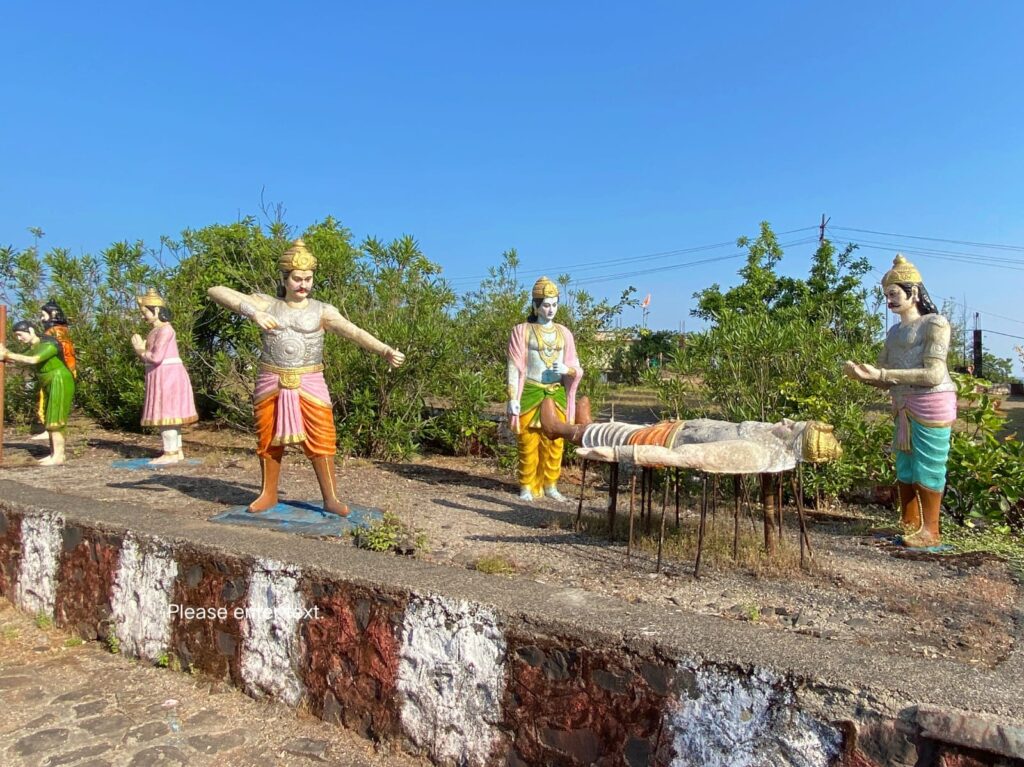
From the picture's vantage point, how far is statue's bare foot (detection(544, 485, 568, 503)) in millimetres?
6139

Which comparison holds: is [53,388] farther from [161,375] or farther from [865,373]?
[865,373]

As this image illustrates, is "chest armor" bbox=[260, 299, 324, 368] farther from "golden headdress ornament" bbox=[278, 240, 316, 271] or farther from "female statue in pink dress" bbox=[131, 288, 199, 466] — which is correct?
"female statue in pink dress" bbox=[131, 288, 199, 466]

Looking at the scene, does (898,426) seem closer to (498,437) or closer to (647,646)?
(647,646)

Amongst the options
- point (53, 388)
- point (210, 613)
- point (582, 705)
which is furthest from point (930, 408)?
point (53, 388)

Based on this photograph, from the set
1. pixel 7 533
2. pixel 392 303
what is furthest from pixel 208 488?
pixel 392 303

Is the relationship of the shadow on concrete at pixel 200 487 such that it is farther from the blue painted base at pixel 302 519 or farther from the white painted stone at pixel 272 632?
the white painted stone at pixel 272 632

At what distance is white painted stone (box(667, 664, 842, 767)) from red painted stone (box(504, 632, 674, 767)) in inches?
3.0

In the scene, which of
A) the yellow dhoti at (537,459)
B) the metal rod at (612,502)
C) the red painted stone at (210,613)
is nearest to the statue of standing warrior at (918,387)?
the metal rod at (612,502)

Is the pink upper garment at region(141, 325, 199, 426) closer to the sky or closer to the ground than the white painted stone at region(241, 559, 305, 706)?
closer to the sky

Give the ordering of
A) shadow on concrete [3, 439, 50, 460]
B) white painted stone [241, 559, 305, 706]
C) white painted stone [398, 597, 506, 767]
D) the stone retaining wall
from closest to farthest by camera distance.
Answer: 1. the stone retaining wall
2. white painted stone [398, 597, 506, 767]
3. white painted stone [241, 559, 305, 706]
4. shadow on concrete [3, 439, 50, 460]

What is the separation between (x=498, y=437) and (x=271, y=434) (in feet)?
14.3

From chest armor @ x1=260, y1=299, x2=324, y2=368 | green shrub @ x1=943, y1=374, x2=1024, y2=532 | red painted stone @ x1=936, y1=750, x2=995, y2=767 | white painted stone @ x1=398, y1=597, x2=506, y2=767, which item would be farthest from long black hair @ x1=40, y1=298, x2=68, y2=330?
red painted stone @ x1=936, y1=750, x2=995, y2=767

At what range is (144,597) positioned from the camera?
3910 millimetres

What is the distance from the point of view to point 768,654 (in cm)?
232
